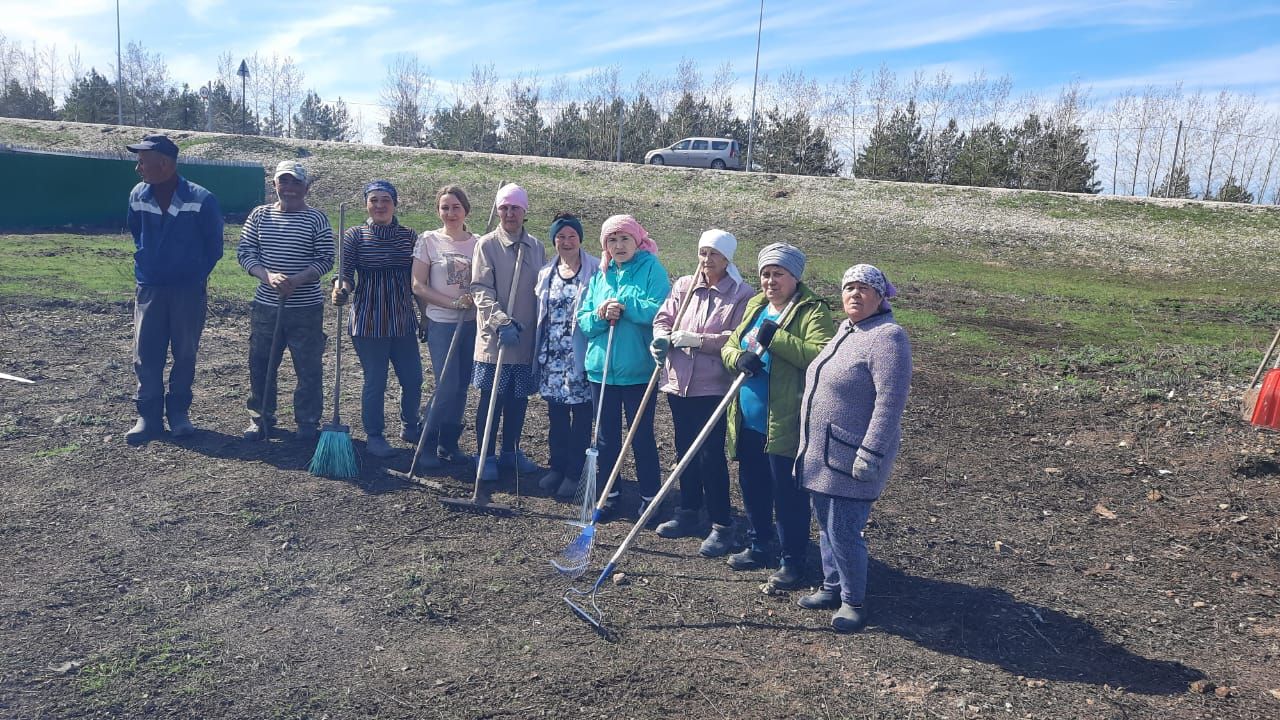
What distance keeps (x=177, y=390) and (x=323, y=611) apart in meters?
3.12

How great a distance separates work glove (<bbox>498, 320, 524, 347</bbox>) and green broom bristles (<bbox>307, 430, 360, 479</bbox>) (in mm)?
1269

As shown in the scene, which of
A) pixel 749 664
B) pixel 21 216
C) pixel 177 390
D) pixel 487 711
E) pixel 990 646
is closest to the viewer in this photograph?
pixel 487 711

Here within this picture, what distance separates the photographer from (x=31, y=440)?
6430 mm

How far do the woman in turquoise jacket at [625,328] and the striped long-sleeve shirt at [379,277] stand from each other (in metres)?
1.41

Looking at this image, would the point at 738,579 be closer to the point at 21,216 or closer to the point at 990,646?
the point at 990,646

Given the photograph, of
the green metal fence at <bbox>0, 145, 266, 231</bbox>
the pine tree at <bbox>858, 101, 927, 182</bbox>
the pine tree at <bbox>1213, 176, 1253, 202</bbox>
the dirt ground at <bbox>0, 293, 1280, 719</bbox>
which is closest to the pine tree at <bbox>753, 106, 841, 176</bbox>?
the pine tree at <bbox>858, 101, 927, 182</bbox>

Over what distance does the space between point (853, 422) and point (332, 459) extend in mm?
3452

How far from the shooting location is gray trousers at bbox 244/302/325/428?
6348mm

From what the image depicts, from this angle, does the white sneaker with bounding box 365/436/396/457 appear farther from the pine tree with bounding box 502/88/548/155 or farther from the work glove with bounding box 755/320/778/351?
the pine tree with bounding box 502/88/548/155

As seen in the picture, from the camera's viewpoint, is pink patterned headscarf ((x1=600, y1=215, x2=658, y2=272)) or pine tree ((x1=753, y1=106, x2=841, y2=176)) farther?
pine tree ((x1=753, y1=106, x2=841, y2=176))

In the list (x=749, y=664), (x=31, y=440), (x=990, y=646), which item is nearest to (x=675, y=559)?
(x=749, y=664)

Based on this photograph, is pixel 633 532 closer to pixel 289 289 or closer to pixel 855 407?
pixel 855 407

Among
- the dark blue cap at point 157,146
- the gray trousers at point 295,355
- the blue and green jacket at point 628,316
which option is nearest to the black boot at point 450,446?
the gray trousers at point 295,355

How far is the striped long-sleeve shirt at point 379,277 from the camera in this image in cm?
607
